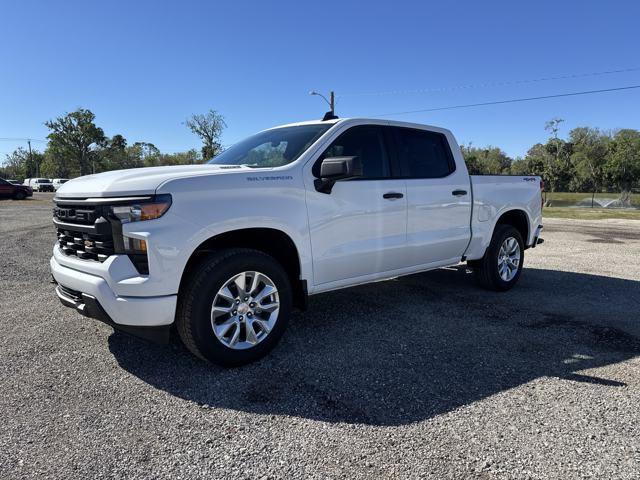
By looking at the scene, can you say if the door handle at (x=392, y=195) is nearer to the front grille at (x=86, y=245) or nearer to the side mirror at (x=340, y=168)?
the side mirror at (x=340, y=168)

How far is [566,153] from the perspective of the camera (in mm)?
63219

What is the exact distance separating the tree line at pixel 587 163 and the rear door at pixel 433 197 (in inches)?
1129

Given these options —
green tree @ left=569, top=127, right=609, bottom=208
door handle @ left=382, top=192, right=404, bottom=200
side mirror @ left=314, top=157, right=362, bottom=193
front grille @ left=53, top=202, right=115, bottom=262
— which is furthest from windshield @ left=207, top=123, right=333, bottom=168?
green tree @ left=569, top=127, right=609, bottom=208

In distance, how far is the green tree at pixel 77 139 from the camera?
7725 centimetres

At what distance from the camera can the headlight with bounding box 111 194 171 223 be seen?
3.09m

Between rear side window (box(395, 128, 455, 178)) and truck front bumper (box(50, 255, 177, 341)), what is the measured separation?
2693 millimetres

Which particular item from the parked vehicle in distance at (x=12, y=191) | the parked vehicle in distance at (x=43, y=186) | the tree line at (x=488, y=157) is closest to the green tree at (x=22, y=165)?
the tree line at (x=488, y=157)

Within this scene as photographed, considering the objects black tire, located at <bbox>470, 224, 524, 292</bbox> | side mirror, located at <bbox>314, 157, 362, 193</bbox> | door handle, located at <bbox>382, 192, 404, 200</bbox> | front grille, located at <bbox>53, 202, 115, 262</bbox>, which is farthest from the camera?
black tire, located at <bbox>470, 224, 524, 292</bbox>

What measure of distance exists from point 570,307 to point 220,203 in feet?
13.8

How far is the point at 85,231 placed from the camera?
3.35 meters

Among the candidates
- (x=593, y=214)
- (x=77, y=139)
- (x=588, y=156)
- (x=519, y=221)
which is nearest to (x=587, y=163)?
(x=588, y=156)

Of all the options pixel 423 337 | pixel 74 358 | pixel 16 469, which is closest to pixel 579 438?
pixel 423 337

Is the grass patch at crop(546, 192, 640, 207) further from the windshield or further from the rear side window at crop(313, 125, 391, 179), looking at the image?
the windshield

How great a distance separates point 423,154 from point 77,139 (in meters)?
86.9
